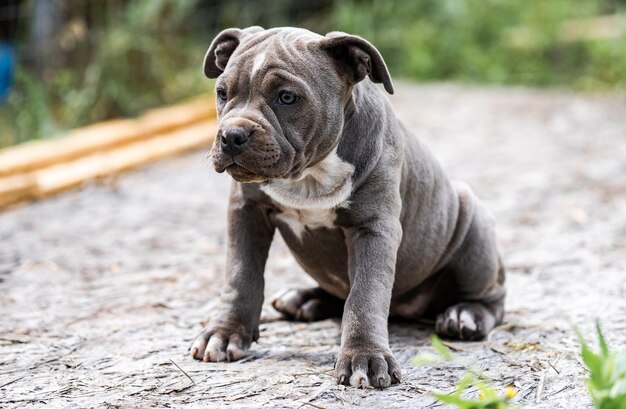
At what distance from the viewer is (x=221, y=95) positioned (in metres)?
3.77

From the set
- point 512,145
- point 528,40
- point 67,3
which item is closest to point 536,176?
point 512,145

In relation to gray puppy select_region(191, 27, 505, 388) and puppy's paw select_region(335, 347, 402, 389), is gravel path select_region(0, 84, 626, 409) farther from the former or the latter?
gray puppy select_region(191, 27, 505, 388)

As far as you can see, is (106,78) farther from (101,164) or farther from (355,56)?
(355,56)

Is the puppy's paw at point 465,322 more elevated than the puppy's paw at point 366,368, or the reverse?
the puppy's paw at point 366,368

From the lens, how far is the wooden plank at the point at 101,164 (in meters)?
7.11

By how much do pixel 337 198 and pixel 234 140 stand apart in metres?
0.56

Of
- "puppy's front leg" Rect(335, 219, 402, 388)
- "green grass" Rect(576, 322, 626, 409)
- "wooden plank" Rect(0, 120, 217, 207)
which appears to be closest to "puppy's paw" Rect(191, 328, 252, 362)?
"puppy's front leg" Rect(335, 219, 402, 388)

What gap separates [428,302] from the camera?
182 inches

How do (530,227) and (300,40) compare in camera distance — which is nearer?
(300,40)

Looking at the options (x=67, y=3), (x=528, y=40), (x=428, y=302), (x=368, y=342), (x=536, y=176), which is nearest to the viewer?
(x=368, y=342)

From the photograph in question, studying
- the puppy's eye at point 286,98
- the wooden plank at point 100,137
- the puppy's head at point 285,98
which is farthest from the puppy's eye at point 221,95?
the wooden plank at point 100,137

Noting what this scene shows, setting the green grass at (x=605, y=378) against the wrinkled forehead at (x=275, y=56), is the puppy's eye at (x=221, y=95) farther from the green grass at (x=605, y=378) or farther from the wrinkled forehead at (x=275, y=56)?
the green grass at (x=605, y=378)

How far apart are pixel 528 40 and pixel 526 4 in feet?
2.09

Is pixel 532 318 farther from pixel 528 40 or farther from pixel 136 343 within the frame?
pixel 528 40
